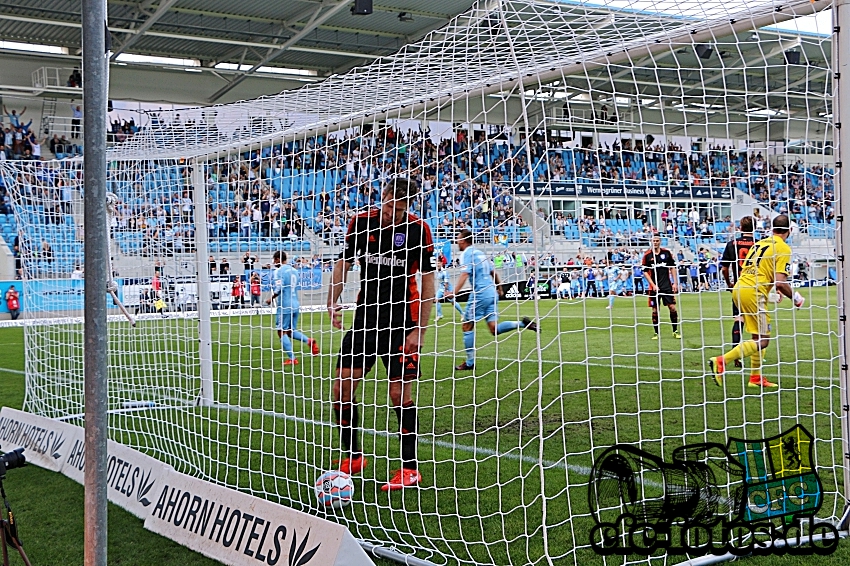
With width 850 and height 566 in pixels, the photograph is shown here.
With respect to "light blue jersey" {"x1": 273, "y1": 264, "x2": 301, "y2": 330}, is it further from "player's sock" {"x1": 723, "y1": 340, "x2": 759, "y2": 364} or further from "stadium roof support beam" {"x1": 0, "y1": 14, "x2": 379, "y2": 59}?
"stadium roof support beam" {"x1": 0, "y1": 14, "x2": 379, "y2": 59}

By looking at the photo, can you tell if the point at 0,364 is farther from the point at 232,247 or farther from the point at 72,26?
the point at 72,26

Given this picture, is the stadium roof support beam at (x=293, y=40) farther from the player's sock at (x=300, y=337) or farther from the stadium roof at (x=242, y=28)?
the player's sock at (x=300, y=337)

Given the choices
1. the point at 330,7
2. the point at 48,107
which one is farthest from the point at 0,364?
the point at 48,107

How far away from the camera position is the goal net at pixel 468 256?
13.5 feet

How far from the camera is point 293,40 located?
24.9 metres

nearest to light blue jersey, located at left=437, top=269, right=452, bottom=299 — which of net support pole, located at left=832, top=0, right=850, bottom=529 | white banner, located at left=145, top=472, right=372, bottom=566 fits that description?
white banner, located at left=145, top=472, right=372, bottom=566

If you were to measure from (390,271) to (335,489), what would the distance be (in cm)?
135

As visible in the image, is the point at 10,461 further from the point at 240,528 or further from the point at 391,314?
the point at 391,314

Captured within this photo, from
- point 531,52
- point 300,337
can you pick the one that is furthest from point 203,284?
point 531,52

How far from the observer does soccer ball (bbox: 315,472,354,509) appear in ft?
15.2

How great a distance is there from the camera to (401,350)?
5.15 metres

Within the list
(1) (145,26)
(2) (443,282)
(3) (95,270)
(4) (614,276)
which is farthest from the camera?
(1) (145,26)

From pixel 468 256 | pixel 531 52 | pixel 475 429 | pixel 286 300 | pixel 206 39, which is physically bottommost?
pixel 475 429

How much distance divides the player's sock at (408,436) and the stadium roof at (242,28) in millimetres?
18948
